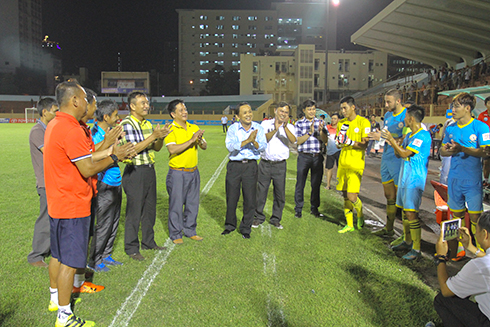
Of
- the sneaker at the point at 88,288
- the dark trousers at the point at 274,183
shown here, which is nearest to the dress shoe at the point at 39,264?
the sneaker at the point at 88,288

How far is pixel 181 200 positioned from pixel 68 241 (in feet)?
7.12

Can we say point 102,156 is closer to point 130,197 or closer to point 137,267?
point 130,197

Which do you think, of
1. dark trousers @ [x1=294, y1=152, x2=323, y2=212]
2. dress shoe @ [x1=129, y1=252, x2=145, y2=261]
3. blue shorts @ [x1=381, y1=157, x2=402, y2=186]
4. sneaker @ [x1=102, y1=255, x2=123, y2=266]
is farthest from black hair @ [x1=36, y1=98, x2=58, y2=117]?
blue shorts @ [x1=381, y1=157, x2=402, y2=186]

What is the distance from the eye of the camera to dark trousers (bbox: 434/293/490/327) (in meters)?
2.40

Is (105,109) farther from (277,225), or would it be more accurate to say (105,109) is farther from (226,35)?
(226,35)

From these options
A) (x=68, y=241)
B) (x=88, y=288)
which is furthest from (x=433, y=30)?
(x=68, y=241)

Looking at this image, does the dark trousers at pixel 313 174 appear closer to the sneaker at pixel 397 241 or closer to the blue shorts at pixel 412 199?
the sneaker at pixel 397 241

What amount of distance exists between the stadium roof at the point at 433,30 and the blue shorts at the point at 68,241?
78.9 feet

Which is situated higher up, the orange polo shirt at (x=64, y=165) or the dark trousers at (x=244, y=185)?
the orange polo shirt at (x=64, y=165)

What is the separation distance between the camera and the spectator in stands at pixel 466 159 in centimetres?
415

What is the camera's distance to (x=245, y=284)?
3719mm

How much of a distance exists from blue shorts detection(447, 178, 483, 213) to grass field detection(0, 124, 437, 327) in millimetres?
951

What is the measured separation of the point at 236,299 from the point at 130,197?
1932 millimetres

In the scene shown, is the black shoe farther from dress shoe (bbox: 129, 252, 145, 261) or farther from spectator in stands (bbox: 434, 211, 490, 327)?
spectator in stands (bbox: 434, 211, 490, 327)
